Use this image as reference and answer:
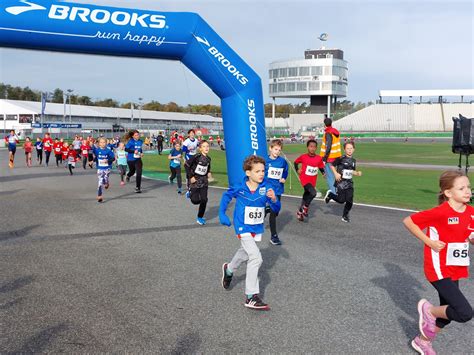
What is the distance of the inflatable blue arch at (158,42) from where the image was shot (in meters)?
8.88

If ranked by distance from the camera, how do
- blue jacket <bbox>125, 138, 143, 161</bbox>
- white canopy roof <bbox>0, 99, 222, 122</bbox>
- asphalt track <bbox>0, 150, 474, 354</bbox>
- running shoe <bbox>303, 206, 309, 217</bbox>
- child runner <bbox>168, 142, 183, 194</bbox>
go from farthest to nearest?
white canopy roof <bbox>0, 99, 222, 122</bbox> → blue jacket <bbox>125, 138, 143, 161</bbox> → child runner <bbox>168, 142, 183, 194</bbox> → running shoe <bbox>303, 206, 309, 217</bbox> → asphalt track <bbox>0, 150, 474, 354</bbox>

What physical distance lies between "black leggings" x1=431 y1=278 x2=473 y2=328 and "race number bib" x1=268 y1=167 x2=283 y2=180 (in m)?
4.42

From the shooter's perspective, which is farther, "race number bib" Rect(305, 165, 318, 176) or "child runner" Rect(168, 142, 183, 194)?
"child runner" Rect(168, 142, 183, 194)

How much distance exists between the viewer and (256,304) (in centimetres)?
470

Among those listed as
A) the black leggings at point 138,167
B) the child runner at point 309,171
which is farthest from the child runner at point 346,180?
the black leggings at point 138,167

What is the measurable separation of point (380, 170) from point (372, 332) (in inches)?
714

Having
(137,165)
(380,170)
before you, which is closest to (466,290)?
(137,165)

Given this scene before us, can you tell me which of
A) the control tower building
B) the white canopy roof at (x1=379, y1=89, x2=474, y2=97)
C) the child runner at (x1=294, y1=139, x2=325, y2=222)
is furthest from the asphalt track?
the white canopy roof at (x1=379, y1=89, x2=474, y2=97)

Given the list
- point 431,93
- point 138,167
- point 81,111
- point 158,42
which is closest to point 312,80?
point 431,93

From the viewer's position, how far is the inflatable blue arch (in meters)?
8.88

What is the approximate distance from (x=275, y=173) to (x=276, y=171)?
5 centimetres

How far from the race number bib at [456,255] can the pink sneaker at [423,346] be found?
694mm

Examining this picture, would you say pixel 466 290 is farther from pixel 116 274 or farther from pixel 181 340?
pixel 116 274

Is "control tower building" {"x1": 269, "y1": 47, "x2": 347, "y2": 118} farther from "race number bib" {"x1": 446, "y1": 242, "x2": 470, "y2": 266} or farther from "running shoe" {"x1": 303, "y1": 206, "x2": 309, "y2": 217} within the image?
"race number bib" {"x1": 446, "y1": 242, "x2": 470, "y2": 266}
